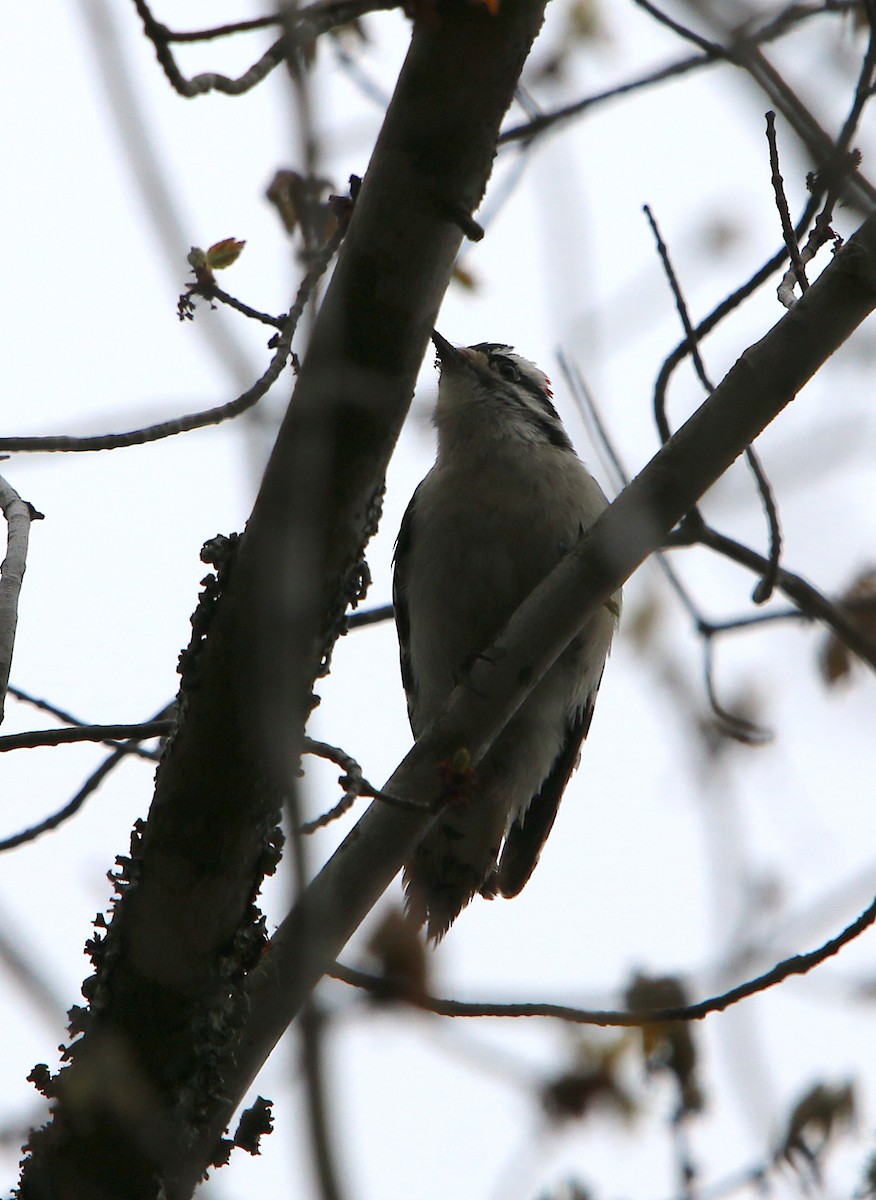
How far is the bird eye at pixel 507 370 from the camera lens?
253 inches

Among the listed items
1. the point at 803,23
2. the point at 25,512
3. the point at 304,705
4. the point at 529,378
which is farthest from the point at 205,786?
the point at 529,378

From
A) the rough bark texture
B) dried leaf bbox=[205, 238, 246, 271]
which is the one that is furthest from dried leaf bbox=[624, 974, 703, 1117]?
dried leaf bbox=[205, 238, 246, 271]

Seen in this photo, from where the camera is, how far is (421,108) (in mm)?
2598

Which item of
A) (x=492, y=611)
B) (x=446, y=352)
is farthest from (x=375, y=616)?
(x=446, y=352)

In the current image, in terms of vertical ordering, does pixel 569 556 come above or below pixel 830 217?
below

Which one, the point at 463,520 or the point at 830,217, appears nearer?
the point at 830,217

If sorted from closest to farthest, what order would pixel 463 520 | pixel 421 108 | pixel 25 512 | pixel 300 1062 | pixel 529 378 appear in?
pixel 300 1062
pixel 421 108
pixel 25 512
pixel 463 520
pixel 529 378

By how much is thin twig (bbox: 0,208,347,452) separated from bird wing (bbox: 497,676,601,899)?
300 centimetres

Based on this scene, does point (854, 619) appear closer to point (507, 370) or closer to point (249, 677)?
point (507, 370)

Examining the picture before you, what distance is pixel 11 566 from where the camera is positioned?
3625mm

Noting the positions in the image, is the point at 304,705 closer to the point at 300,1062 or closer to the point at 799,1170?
the point at 300,1062

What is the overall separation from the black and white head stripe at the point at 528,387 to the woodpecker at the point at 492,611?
4 centimetres

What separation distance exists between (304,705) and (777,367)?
1.45 m

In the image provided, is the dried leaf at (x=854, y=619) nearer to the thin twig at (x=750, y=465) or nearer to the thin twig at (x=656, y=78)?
the thin twig at (x=750, y=465)
